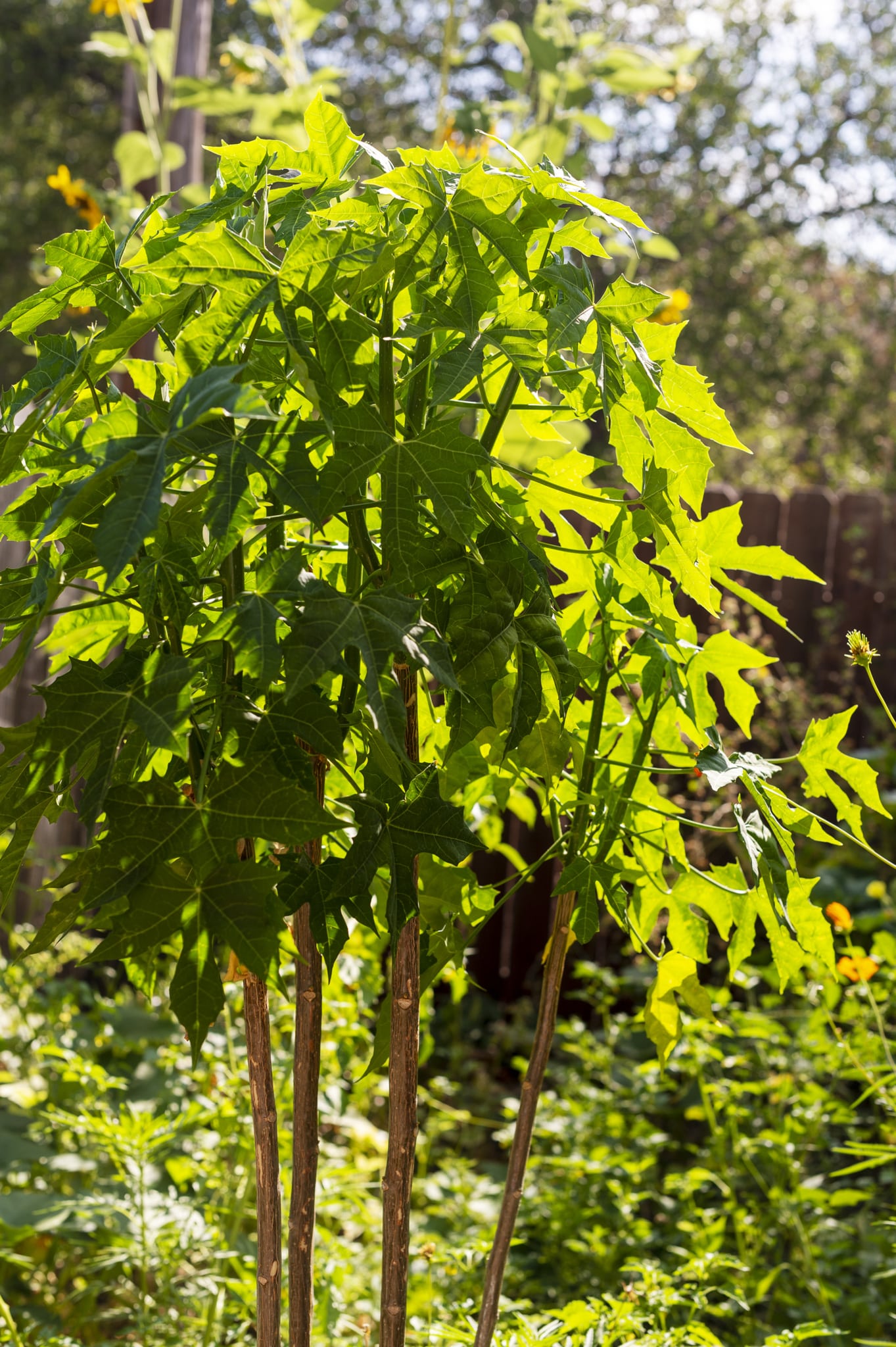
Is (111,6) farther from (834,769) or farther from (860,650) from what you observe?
(834,769)

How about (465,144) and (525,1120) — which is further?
(465,144)

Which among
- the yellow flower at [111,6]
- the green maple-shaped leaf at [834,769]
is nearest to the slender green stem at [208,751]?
the green maple-shaped leaf at [834,769]

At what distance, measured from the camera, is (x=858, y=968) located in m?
1.49

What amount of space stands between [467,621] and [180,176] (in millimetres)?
2958

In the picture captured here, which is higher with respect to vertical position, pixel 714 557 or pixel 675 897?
pixel 714 557

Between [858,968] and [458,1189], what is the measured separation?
0.77 meters

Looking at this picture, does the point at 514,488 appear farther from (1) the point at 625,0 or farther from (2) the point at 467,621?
(1) the point at 625,0

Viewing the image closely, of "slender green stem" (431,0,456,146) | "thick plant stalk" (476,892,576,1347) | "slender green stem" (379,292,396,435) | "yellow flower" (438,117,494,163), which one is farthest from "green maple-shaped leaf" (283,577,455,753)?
"slender green stem" (431,0,456,146)

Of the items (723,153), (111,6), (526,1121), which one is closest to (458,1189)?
(526,1121)

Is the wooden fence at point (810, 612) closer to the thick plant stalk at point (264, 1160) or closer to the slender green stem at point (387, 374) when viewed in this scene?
the thick plant stalk at point (264, 1160)

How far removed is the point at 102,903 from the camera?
70cm

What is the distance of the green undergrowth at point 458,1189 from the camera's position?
140cm

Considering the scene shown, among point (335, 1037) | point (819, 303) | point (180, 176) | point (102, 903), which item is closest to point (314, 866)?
point (102, 903)

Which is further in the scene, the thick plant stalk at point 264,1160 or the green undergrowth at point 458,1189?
the green undergrowth at point 458,1189
